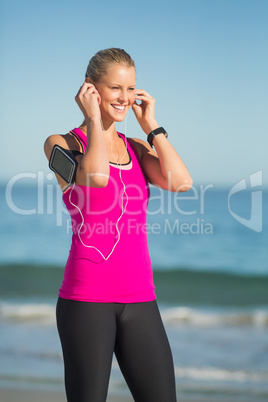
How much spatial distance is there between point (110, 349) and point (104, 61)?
2.58ft

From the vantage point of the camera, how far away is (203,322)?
17.8ft

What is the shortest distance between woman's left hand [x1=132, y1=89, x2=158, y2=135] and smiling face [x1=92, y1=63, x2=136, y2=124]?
0.22 ft

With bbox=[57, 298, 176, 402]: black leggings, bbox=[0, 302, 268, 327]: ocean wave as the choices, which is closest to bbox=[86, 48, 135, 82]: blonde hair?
bbox=[57, 298, 176, 402]: black leggings

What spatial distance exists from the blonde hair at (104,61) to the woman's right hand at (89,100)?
0.13 ft

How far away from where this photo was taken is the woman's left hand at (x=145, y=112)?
1713 millimetres

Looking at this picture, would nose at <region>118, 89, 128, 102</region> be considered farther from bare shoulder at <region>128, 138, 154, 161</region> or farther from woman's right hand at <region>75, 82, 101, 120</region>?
bare shoulder at <region>128, 138, 154, 161</region>

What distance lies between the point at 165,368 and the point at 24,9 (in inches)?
316

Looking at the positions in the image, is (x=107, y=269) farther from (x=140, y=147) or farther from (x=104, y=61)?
(x=104, y=61)

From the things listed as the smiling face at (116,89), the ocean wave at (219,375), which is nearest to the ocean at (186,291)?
the ocean wave at (219,375)

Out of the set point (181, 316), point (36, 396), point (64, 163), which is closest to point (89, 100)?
point (64, 163)

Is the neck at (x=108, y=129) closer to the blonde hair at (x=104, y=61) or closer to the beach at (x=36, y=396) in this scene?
the blonde hair at (x=104, y=61)

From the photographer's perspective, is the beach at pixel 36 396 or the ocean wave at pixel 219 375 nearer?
the beach at pixel 36 396

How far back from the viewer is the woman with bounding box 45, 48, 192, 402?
1.50 m

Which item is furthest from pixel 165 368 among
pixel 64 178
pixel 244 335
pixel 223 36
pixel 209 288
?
pixel 223 36
